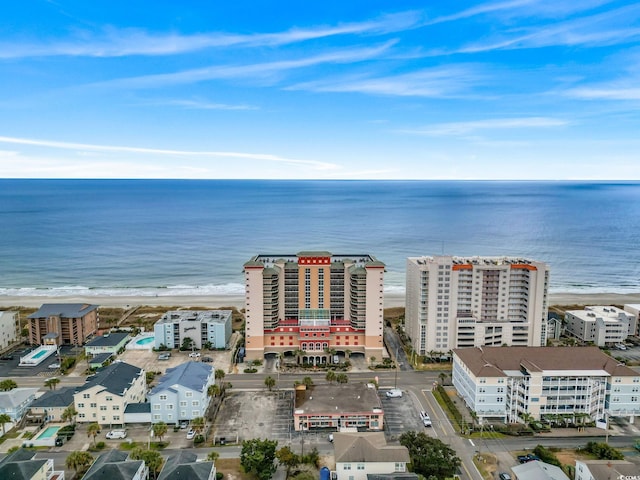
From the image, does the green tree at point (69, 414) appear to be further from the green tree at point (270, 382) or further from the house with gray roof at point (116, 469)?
the green tree at point (270, 382)

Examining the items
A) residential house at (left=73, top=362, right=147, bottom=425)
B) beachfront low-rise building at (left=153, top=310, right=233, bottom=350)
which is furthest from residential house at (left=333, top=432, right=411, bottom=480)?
beachfront low-rise building at (left=153, top=310, right=233, bottom=350)

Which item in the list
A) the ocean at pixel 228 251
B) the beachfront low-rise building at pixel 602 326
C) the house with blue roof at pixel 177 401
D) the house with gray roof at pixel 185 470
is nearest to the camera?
the house with gray roof at pixel 185 470

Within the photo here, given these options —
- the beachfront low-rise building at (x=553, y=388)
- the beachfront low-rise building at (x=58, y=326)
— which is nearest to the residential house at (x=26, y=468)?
the beachfront low-rise building at (x=58, y=326)

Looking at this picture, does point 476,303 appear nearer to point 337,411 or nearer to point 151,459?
point 337,411

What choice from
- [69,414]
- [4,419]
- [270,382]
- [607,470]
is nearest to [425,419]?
[607,470]

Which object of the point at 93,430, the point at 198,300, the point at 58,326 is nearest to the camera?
the point at 93,430

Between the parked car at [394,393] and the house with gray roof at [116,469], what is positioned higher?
the house with gray roof at [116,469]

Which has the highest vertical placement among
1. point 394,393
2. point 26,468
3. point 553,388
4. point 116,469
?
point 553,388
